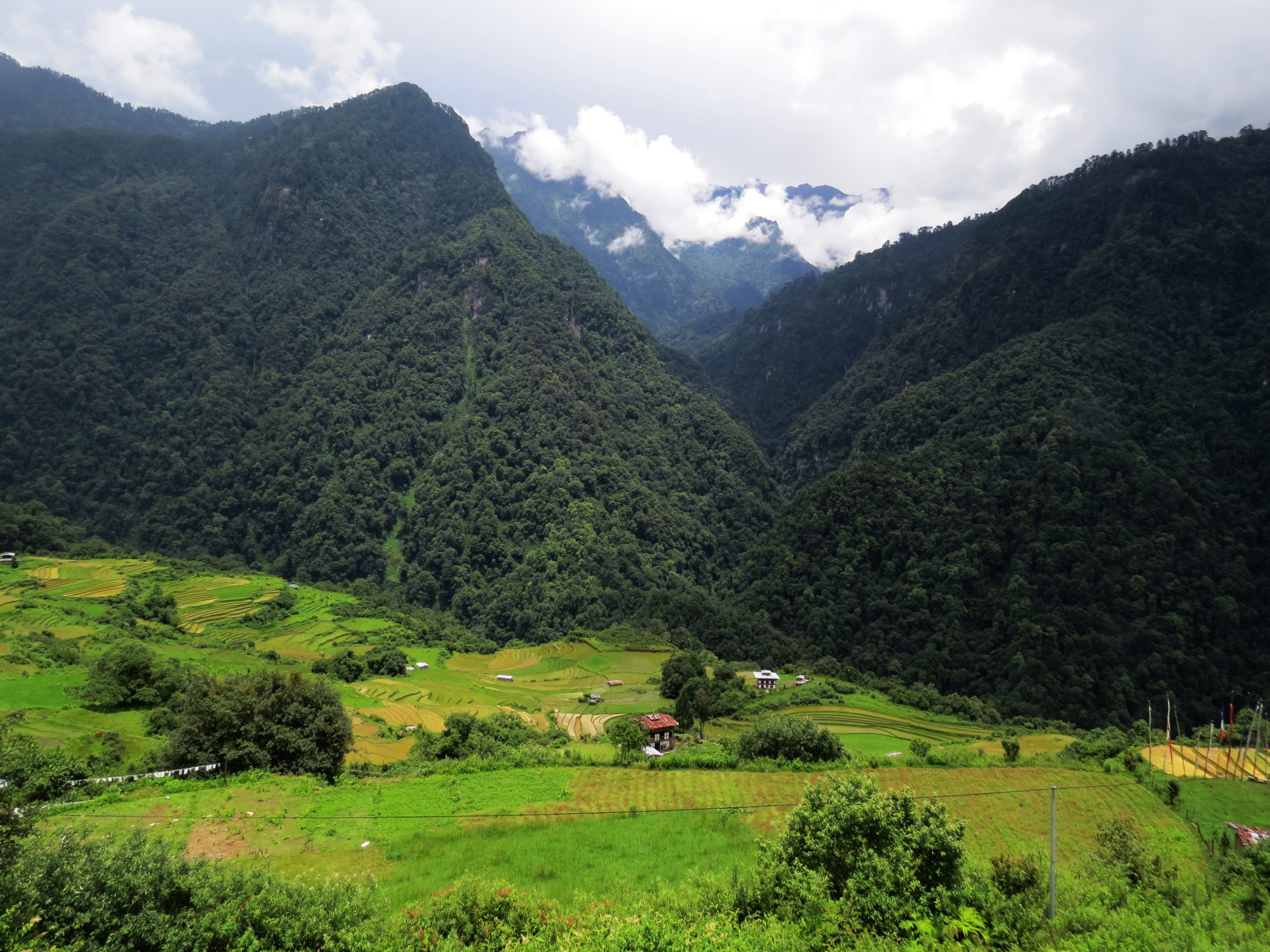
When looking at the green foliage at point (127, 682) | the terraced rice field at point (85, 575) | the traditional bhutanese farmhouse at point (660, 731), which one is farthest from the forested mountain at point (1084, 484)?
the terraced rice field at point (85, 575)

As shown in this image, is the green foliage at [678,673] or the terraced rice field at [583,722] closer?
the terraced rice field at [583,722]

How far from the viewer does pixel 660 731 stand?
1874 inches

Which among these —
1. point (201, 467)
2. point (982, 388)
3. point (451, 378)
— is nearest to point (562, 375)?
point (451, 378)

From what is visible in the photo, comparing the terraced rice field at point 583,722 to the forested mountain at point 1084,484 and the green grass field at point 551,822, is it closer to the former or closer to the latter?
the green grass field at point 551,822

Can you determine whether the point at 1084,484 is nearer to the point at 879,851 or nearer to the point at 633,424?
the point at 633,424

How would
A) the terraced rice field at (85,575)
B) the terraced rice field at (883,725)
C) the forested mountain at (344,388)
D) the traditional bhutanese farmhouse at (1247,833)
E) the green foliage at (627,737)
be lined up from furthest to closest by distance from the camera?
the forested mountain at (344,388), the terraced rice field at (85,575), the terraced rice field at (883,725), the green foliage at (627,737), the traditional bhutanese farmhouse at (1247,833)

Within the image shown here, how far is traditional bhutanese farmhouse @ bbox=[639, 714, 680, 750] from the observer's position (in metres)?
47.0

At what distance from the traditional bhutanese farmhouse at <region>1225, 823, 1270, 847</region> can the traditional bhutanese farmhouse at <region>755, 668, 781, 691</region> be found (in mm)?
41222

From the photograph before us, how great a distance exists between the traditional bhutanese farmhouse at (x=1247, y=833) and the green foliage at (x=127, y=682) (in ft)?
166

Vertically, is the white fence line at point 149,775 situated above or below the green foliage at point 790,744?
above

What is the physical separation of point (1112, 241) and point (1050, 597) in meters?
79.2

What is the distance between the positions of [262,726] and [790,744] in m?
25.0

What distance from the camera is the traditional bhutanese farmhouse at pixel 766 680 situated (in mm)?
66000

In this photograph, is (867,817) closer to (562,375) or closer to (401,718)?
(401,718)
